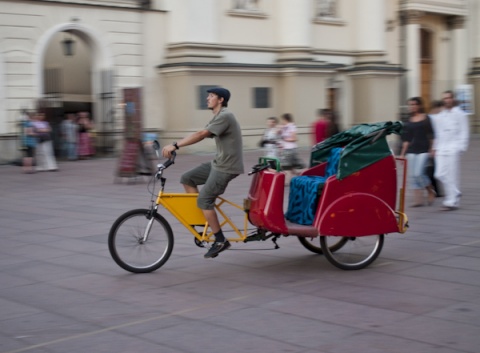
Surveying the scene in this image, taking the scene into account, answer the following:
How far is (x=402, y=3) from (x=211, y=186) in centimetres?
2466

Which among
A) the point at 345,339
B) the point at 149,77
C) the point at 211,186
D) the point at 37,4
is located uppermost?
the point at 37,4

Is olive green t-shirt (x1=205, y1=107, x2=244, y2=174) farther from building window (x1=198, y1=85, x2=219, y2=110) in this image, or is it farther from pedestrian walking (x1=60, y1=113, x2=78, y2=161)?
building window (x1=198, y1=85, x2=219, y2=110)

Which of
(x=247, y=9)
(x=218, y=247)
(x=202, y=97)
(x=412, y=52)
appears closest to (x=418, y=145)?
(x=218, y=247)

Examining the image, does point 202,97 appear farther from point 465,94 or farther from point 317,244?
point 317,244

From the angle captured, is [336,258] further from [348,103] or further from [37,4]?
[348,103]

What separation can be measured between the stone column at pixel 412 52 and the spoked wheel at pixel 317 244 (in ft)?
76.6

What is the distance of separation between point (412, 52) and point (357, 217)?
24598 mm

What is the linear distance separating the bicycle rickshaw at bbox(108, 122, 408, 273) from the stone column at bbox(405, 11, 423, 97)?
23.7m

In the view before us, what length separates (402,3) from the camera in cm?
3006

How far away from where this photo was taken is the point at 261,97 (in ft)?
85.5

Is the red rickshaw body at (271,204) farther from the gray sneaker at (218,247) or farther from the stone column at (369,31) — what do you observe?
the stone column at (369,31)

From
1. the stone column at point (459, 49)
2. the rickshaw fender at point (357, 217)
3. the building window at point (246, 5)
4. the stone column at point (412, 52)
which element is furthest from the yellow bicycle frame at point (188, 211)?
the stone column at point (459, 49)

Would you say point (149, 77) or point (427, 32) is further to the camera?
point (427, 32)

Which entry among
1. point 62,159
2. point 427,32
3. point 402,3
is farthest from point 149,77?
point 427,32
